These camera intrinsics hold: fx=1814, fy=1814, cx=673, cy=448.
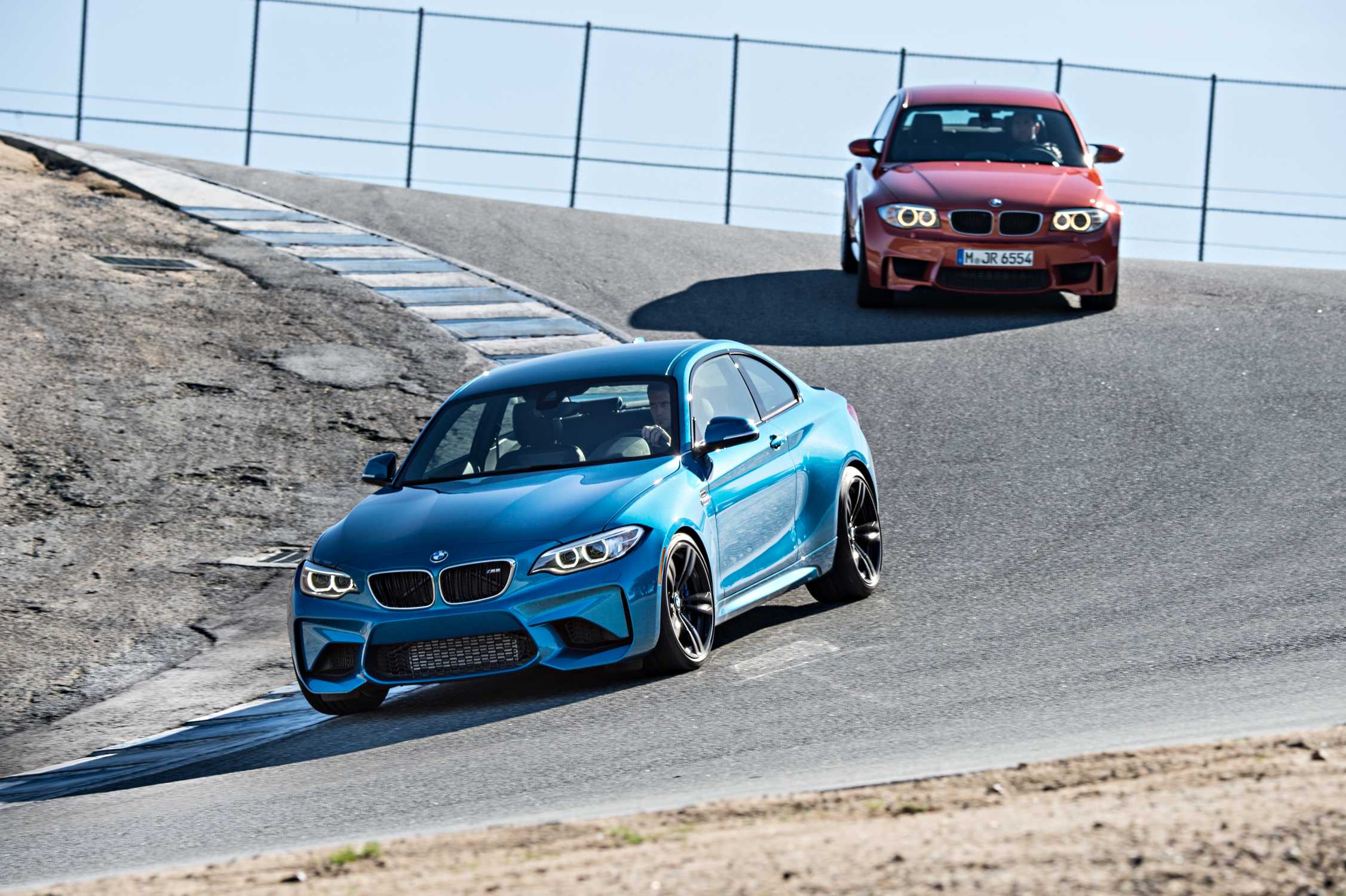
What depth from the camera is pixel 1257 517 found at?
10.9 metres

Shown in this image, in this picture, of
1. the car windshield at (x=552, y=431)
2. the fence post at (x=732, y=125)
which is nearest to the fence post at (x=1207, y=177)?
the fence post at (x=732, y=125)

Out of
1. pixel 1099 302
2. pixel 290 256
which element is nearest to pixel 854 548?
pixel 1099 302

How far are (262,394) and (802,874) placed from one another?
37.7 feet

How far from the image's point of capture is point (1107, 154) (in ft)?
60.8

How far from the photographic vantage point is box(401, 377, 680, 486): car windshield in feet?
29.0

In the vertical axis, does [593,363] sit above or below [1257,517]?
above

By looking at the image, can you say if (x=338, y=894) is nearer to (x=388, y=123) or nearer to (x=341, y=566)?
(x=341, y=566)

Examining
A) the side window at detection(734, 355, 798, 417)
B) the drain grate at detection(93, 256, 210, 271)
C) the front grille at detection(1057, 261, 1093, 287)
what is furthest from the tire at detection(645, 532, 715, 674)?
the drain grate at detection(93, 256, 210, 271)

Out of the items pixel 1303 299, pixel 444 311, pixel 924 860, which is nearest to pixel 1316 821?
pixel 924 860

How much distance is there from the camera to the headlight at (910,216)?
1733 cm

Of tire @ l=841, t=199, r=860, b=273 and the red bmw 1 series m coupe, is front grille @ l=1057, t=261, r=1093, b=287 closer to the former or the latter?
the red bmw 1 series m coupe

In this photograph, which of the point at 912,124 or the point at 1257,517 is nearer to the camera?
the point at 1257,517

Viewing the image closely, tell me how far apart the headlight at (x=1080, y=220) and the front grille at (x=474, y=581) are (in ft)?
34.7

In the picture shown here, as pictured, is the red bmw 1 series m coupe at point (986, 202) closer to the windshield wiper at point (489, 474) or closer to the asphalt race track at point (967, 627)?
the asphalt race track at point (967, 627)
